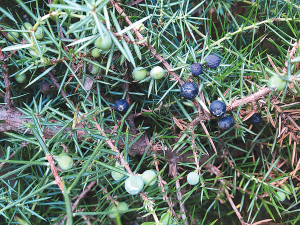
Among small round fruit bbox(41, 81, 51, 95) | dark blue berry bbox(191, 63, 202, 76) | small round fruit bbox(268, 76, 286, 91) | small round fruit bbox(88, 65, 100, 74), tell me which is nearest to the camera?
small round fruit bbox(268, 76, 286, 91)

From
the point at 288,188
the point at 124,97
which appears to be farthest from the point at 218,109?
the point at 288,188

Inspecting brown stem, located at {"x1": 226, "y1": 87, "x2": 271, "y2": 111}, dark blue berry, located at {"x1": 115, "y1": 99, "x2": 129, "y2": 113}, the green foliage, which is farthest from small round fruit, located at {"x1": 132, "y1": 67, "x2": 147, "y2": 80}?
brown stem, located at {"x1": 226, "y1": 87, "x2": 271, "y2": 111}

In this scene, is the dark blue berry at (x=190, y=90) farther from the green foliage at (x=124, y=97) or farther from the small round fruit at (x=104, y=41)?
the small round fruit at (x=104, y=41)

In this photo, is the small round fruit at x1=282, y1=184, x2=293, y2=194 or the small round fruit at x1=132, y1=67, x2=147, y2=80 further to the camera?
the small round fruit at x1=282, y1=184, x2=293, y2=194

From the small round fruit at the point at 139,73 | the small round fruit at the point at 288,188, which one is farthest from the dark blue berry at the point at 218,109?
the small round fruit at the point at 288,188

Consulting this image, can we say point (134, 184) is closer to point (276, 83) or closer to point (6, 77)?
point (276, 83)

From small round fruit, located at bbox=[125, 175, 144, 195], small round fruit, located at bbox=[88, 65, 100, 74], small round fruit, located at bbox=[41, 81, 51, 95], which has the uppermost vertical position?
small round fruit, located at bbox=[88, 65, 100, 74]

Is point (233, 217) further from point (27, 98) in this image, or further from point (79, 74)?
point (27, 98)

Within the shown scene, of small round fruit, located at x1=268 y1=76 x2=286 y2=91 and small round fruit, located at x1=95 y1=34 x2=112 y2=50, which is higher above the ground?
small round fruit, located at x1=95 y1=34 x2=112 y2=50

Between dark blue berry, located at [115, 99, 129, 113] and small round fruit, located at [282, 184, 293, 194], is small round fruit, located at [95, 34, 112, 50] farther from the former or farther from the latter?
small round fruit, located at [282, 184, 293, 194]

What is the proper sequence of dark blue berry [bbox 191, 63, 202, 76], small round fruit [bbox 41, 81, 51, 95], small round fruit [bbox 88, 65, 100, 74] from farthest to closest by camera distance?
1. small round fruit [bbox 41, 81, 51, 95]
2. small round fruit [bbox 88, 65, 100, 74]
3. dark blue berry [bbox 191, 63, 202, 76]

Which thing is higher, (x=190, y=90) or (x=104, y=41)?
(x=104, y=41)
